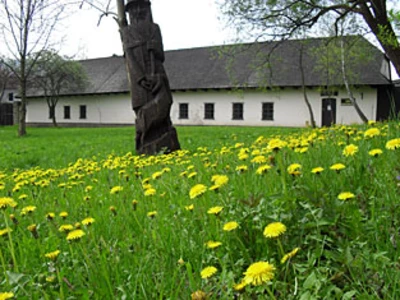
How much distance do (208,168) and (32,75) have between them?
36.0m

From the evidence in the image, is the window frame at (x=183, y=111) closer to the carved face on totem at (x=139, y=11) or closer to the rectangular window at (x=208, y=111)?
the rectangular window at (x=208, y=111)

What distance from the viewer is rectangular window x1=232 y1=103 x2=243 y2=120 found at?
33812mm

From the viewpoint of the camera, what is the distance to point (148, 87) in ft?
30.9

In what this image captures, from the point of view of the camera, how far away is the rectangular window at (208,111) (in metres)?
35.0

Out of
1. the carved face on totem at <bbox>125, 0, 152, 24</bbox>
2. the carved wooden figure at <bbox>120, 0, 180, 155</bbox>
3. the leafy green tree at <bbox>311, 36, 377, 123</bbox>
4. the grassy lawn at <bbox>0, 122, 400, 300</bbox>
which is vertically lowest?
the grassy lawn at <bbox>0, 122, 400, 300</bbox>

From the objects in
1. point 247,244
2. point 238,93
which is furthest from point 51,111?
point 247,244

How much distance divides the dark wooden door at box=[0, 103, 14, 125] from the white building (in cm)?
387

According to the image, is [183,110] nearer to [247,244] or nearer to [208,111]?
[208,111]

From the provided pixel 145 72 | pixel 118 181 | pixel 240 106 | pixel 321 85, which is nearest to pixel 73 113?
pixel 240 106

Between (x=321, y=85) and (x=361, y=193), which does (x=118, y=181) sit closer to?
(x=361, y=193)

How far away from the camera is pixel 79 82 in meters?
38.5

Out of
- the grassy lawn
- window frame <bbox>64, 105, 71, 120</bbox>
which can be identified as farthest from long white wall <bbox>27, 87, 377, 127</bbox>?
the grassy lawn

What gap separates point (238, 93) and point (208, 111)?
8.38 m

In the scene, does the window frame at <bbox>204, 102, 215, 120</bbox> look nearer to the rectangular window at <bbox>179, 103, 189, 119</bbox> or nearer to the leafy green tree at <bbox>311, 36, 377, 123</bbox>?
the rectangular window at <bbox>179, 103, 189, 119</bbox>
